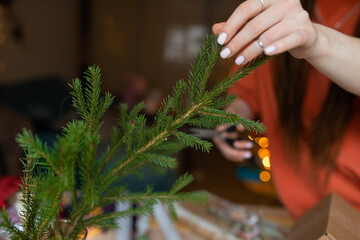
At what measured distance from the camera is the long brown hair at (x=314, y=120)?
701mm

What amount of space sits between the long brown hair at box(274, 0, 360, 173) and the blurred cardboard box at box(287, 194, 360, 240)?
19cm

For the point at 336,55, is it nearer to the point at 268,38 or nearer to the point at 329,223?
the point at 268,38

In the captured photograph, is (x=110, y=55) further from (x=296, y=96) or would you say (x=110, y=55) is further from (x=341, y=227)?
(x=341, y=227)

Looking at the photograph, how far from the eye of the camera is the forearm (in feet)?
1.52

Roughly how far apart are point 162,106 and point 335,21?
0.58 metres

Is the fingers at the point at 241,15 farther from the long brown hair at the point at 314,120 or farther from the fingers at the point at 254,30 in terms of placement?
the long brown hair at the point at 314,120

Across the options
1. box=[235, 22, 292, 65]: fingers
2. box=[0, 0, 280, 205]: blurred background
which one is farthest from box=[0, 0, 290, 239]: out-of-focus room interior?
box=[235, 22, 292, 65]: fingers

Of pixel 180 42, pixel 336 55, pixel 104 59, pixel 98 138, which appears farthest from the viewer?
pixel 180 42

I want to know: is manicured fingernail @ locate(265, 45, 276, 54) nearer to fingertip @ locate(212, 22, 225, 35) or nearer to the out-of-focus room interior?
fingertip @ locate(212, 22, 225, 35)

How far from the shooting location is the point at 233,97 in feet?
1.63

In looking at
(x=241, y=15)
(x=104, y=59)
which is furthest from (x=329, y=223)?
(x=104, y=59)

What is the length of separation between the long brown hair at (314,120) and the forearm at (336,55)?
5.3 inches

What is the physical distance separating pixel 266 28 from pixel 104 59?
392cm

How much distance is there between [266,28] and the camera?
42cm
